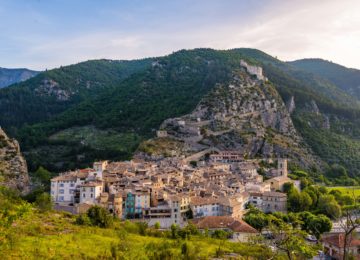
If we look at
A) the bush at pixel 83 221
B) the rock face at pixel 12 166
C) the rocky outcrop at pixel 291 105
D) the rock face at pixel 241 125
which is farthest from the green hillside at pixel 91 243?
the rocky outcrop at pixel 291 105

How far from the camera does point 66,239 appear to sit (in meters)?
23.7

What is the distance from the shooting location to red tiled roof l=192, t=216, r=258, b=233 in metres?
36.0

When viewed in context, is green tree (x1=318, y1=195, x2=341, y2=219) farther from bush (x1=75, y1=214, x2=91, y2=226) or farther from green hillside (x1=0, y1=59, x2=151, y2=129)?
green hillside (x1=0, y1=59, x2=151, y2=129)

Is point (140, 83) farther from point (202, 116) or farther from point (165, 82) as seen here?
point (202, 116)

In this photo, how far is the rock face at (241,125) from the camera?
83.6 metres

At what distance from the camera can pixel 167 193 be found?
150 feet

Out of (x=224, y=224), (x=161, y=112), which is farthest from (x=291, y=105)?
(x=224, y=224)

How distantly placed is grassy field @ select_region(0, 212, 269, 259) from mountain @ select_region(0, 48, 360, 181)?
45943 millimetres

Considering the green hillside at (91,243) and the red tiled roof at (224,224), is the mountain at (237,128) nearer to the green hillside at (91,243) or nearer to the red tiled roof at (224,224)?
the red tiled roof at (224,224)

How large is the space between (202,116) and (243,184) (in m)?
39.1

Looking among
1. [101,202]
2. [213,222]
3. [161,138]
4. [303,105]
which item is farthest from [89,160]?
[303,105]

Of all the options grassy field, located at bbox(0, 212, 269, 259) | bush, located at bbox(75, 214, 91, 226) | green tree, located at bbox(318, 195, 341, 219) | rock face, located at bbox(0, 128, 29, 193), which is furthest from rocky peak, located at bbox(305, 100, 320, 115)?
bush, located at bbox(75, 214, 91, 226)

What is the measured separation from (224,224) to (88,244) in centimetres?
1736

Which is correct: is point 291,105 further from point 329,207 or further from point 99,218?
point 99,218
